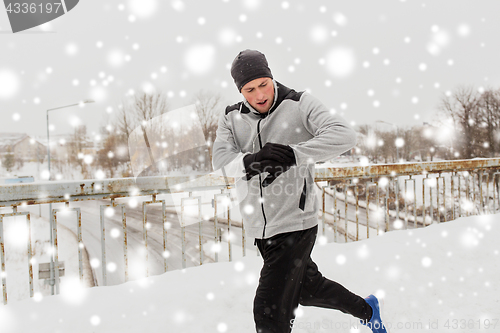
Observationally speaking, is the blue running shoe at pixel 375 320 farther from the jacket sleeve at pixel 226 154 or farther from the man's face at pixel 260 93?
the man's face at pixel 260 93

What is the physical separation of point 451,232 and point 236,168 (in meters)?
3.32

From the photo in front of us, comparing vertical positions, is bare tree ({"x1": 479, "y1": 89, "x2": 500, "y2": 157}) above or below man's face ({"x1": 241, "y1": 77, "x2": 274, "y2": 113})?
above

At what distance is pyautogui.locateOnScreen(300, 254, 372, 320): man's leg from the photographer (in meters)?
1.86

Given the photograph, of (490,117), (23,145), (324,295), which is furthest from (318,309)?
(23,145)

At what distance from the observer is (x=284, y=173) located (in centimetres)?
174

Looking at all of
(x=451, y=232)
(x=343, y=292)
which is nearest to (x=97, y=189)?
(x=343, y=292)

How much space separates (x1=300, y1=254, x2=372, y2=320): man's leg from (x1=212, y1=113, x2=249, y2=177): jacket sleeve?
80cm

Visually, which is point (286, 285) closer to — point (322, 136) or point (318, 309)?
point (322, 136)

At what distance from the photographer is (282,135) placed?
1758mm

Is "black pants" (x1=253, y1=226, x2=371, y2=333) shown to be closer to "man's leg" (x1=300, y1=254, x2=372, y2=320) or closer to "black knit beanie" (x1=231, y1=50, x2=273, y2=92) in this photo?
"man's leg" (x1=300, y1=254, x2=372, y2=320)

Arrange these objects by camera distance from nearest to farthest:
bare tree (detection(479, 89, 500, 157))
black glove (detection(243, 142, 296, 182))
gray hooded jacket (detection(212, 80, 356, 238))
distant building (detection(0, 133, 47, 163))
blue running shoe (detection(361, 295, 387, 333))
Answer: black glove (detection(243, 142, 296, 182)) < gray hooded jacket (detection(212, 80, 356, 238)) < blue running shoe (detection(361, 295, 387, 333)) < bare tree (detection(479, 89, 500, 157)) < distant building (detection(0, 133, 47, 163))

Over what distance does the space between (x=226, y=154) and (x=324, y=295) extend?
42.4 inches

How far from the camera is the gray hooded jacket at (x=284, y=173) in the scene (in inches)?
66.4

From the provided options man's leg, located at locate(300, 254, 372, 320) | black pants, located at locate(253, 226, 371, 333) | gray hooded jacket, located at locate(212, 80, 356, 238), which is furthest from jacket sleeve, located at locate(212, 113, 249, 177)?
man's leg, located at locate(300, 254, 372, 320)
